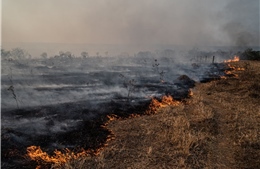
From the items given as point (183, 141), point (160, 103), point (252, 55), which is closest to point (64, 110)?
point (160, 103)

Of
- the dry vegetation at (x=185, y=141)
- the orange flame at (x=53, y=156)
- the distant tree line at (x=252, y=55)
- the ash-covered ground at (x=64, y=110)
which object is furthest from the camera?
the distant tree line at (x=252, y=55)

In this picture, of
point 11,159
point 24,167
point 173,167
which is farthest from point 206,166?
point 11,159

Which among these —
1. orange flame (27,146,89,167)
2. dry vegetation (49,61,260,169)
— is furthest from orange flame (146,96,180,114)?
orange flame (27,146,89,167)

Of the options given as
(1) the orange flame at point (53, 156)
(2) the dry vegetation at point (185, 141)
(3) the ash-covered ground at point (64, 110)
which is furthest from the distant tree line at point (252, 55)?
(1) the orange flame at point (53, 156)

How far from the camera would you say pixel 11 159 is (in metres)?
10.7

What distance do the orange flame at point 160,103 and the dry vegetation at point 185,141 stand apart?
1.22m

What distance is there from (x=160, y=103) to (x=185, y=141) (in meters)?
9.94

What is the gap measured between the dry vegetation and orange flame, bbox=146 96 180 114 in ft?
4.01

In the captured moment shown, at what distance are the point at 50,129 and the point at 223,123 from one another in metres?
11.4

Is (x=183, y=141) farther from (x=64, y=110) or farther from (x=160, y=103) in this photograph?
(x=64, y=110)

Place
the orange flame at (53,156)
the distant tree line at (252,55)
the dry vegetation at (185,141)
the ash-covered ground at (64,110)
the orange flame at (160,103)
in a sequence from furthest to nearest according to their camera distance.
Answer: the distant tree line at (252,55), the orange flame at (160,103), the ash-covered ground at (64,110), the orange flame at (53,156), the dry vegetation at (185,141)

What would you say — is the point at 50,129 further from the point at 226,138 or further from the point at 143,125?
the point at 226,138

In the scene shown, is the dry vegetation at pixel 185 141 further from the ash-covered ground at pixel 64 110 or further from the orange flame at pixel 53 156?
the ash-covered ground at pixel 64 110

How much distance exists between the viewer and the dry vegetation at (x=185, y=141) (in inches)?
403
